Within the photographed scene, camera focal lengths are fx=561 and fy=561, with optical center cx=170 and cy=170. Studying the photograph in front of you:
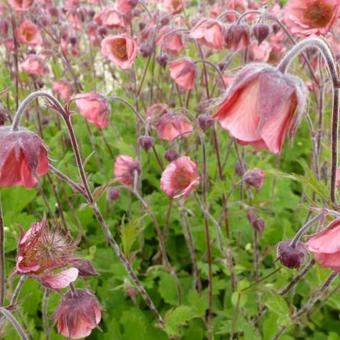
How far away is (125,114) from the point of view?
3605 millimetres

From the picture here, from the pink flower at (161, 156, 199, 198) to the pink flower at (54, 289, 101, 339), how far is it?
2.19ft

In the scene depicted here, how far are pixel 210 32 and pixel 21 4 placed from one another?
1139 millimetres

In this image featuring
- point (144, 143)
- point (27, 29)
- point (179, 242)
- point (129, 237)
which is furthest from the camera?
point (27, 29)

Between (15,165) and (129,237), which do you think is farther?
(129,237)

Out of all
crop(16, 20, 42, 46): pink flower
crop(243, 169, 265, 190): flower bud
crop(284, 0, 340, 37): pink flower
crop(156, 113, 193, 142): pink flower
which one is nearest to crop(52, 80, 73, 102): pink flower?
crop(16, 20, 42, 46): pink flower

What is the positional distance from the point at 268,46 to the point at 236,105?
187cm

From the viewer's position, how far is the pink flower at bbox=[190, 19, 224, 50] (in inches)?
92.1

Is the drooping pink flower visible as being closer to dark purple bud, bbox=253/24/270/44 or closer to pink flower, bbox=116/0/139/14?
dark purple bud, bbox=253/24/270/44

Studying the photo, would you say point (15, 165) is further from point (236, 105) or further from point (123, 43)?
point (123, 43)

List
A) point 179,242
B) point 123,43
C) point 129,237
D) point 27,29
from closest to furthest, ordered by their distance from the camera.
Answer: point 129,237, point 123,43, point 179,242, point 27,29

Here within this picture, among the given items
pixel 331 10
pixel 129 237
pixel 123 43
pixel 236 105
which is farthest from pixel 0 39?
pixel 236 105

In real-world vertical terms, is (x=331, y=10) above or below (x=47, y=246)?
above

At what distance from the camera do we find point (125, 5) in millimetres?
2844

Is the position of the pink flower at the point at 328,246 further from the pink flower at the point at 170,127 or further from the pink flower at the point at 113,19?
the pink flower at the point at 113,19
